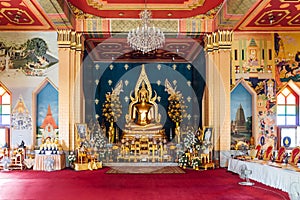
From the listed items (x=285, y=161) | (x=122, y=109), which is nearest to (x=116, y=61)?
(x=122, y=109)

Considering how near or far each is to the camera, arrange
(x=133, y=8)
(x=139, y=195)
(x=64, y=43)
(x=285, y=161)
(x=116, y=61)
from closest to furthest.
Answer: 1. (x=139, y=195)
2. (x=285, y=161)
3. (x=133, y=8)
4. (x=64, y=43)
5. (x=116, y=61)

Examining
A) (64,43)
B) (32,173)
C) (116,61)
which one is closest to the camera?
(32,173)

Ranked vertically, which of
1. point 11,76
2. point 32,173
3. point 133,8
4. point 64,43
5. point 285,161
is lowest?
point 32,173

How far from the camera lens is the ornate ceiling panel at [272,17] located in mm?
9992

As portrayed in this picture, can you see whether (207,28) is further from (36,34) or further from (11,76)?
(11,76)

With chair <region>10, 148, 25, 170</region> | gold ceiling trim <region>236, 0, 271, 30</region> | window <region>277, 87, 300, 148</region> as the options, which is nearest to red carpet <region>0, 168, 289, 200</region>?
chair <region>10, 148, 25, 170</region>

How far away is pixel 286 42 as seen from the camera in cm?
1227

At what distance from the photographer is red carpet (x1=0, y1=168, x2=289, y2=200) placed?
687 cm

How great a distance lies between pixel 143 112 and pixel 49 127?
16.8 feet

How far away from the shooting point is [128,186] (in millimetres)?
7938

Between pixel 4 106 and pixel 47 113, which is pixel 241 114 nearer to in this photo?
pixel 47 113

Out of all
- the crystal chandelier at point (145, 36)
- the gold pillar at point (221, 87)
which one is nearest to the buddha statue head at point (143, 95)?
the gold pillar at point (221, 87)

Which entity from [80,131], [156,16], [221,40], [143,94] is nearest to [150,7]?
[156,16]

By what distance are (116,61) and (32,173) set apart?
7715 mm
